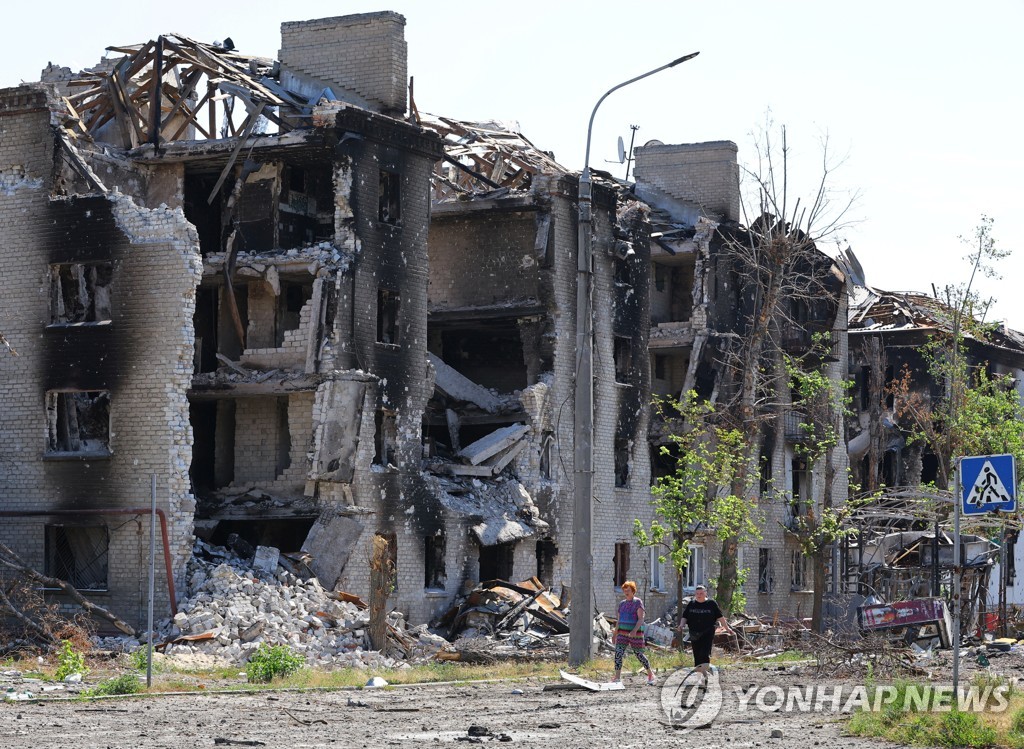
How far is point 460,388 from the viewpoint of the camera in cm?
4006

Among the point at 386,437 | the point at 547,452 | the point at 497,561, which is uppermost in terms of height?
the point at 386,437

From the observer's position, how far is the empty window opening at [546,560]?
39469mm

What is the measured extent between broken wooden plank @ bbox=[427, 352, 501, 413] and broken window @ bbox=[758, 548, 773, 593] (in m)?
11.6

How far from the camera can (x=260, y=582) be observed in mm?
31016

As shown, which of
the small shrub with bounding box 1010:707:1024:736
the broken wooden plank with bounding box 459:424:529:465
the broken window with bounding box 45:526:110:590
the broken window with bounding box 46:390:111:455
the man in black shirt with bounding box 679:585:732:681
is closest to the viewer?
the small shrub with bounding box 1010:707:1024:736

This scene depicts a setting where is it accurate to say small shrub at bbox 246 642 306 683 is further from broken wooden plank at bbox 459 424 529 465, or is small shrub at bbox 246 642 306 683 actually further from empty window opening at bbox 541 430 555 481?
empty window opening at bbox 541 430 555 481

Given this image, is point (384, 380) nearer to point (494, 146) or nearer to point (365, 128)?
point (365, 128)

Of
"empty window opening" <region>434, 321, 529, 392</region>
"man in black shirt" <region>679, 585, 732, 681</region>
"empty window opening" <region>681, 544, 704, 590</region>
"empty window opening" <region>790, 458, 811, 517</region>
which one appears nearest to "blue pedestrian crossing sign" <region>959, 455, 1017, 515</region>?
"man in black shirt" <region>679, 585, 732, 681</region>

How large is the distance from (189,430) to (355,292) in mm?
5074

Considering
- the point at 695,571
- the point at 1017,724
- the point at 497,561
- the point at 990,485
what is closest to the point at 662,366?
the point at 695,571

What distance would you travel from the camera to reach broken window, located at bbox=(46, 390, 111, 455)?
3228 centimetres

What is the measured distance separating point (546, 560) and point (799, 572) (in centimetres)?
1268

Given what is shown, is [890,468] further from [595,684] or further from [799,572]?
[595,684]

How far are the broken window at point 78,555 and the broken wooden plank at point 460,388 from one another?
9.94 meters
